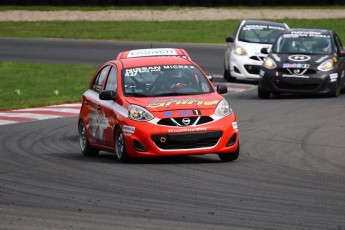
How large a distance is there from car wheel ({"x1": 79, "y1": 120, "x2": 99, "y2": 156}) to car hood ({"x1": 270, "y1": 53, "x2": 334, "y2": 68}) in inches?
332

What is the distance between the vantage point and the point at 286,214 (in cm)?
930

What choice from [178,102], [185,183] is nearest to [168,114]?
[178,102]

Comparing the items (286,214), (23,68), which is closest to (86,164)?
(286,214)

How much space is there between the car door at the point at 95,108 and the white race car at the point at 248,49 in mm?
12091

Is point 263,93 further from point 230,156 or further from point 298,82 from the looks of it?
point 230,156

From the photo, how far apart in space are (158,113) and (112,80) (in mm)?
1483

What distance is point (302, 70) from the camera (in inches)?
904

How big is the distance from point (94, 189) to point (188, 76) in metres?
3.70

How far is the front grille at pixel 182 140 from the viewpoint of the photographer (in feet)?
43.1

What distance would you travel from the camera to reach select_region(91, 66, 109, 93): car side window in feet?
49.1

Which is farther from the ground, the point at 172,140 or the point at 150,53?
the point at 150,53

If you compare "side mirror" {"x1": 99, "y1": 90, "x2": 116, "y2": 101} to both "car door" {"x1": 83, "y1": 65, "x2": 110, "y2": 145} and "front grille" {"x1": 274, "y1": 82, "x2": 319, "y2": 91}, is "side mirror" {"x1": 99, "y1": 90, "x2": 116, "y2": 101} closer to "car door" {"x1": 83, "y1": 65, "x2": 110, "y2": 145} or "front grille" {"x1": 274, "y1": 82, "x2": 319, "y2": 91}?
"car door" {"x1": 83, "y1": 65, "x2": 110, "y2": 145}

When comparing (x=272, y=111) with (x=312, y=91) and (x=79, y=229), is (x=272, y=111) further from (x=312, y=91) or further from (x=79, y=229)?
(x=79, y=229)
